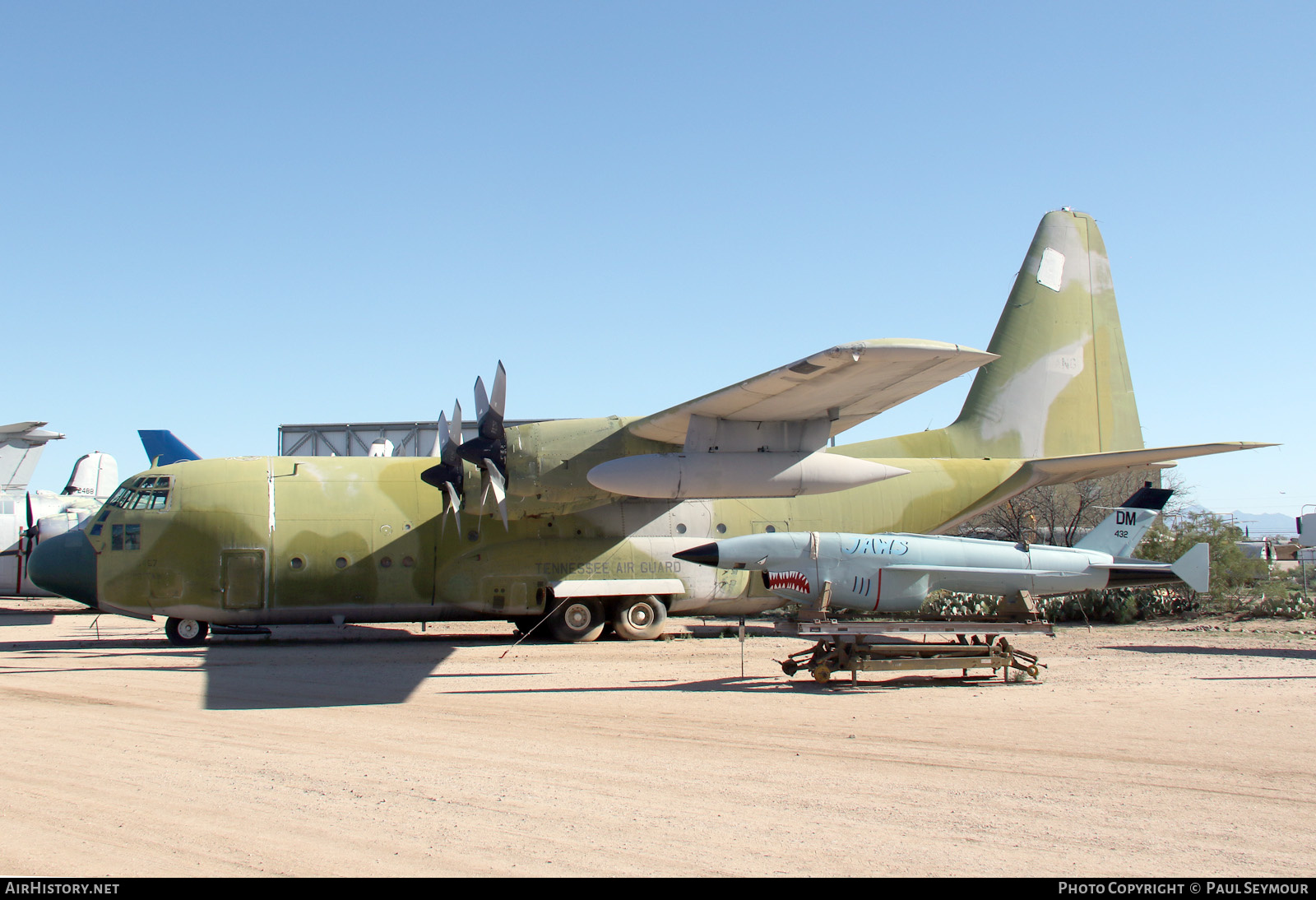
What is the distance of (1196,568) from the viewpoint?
1492 cm

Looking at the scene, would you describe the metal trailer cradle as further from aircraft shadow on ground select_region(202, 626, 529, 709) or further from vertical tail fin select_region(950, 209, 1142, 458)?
vertical tail fin select_region(950, 209, 1142, 458)

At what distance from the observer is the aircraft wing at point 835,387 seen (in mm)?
10867

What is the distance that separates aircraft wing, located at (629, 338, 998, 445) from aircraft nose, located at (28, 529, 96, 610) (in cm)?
1020

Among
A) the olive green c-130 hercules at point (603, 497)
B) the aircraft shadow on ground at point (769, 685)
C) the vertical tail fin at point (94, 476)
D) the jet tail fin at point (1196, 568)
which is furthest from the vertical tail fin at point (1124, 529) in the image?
the vertical tail fin at point (94, 476)

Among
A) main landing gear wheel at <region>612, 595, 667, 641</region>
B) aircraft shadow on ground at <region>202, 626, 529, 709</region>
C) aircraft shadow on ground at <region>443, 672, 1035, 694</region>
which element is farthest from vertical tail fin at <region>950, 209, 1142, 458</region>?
aircraft shadow on ground at <region>202, 626, 529, 709</region>

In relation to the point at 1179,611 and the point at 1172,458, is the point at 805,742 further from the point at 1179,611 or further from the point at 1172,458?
the point at 1179,611

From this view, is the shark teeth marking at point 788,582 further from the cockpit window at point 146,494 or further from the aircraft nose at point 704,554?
the cockpit window at point 146,494

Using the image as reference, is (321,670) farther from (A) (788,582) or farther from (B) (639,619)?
(A) (788,582)

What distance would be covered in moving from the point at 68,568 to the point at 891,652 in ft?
46.8

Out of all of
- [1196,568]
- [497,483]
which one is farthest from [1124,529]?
[497,483]

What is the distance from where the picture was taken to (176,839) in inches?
232

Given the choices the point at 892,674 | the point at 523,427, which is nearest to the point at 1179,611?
the point at 892,674

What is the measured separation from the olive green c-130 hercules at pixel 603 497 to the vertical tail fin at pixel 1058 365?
4 centimetres
